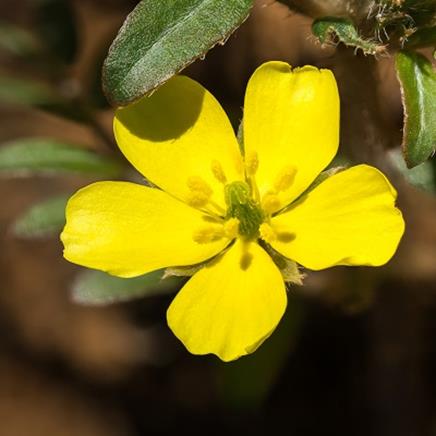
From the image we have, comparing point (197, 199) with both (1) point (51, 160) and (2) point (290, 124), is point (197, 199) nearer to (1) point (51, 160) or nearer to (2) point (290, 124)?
(2) point (290, 124)

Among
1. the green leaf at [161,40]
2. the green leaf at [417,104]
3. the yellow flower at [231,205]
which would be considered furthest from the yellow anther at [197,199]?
the green leaf at [417,104]

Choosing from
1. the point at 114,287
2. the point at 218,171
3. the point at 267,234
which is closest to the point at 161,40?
the point at 218,171

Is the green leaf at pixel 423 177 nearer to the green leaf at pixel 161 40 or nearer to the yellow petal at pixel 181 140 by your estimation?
the yellow petal at pixel 181 140

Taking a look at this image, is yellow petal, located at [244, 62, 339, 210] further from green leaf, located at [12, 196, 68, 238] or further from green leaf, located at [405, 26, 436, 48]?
green leaf, located at [12, 196, 68, 238]

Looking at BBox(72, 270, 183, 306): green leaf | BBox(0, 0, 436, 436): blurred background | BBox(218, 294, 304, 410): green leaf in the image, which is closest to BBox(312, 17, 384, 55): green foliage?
BBox(0, 0, 436, 436): blurred background

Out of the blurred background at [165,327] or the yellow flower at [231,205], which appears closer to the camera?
the yellow flower at [231,205]

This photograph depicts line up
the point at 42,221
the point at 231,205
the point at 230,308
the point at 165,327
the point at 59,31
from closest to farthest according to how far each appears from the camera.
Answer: the point at 230,308
the point at 231,205
the point at 42,221
the point at 59,31
the point at 165,327
